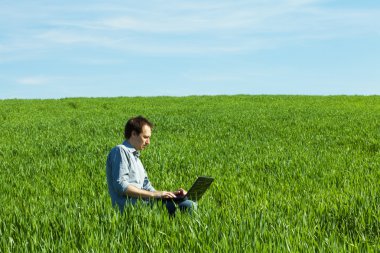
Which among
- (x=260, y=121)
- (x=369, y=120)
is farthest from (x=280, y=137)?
(x=369, y=120)

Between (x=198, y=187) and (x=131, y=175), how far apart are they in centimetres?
88

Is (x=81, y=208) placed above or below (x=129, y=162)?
below

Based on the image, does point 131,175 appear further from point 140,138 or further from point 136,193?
point 140,138

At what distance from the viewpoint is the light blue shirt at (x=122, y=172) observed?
22.0ft

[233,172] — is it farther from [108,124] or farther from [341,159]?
[108,124]

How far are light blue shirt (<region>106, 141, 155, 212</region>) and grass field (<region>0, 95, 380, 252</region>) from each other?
0.26 metres

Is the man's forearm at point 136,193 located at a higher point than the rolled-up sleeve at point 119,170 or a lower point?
lower

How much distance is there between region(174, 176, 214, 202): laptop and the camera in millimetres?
6402

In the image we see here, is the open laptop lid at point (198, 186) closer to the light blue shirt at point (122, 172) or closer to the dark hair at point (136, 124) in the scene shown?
the light blue shirt at point (122, 172)

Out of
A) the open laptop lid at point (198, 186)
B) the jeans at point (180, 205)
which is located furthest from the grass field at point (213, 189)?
the open laptop lid at point (198, 186)

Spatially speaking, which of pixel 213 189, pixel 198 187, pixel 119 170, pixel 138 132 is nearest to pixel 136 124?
pixel 138 132

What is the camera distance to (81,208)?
740cm

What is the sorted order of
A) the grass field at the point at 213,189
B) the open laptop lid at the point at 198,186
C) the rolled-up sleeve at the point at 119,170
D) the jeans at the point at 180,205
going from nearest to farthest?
the grass field at the point at 213,189
the open laptop lid at the point at 198,186
the rolled-up sleeve at the point at 119,170
the jeans at the point at 180,205

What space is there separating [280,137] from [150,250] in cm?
1575
